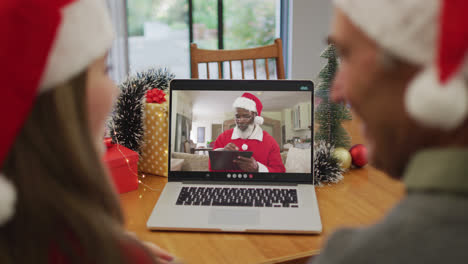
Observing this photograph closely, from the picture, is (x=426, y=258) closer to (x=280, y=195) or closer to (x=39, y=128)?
(x=39, y=128)

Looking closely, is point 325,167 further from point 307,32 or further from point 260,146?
point 307,32

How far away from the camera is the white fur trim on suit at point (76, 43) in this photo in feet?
1.50

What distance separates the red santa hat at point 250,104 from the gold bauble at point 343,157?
283 millimetres

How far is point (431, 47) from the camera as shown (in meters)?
0.38

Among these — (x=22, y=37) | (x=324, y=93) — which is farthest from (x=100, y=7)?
(x=324, y=93)

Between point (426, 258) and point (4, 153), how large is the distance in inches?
17.9

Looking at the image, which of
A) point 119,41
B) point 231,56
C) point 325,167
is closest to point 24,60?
point 325,167

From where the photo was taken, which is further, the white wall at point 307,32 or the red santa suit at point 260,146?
the white wall at point 307,32

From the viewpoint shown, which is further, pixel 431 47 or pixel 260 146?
pixel 260 146

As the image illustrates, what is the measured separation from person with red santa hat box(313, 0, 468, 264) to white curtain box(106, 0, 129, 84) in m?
3.16

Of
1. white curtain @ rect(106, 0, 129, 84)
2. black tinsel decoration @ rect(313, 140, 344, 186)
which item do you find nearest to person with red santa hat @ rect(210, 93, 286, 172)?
black tinsel decoration @ rect(313, 140, 344, 186)

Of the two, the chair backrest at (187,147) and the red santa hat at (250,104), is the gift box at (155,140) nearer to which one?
the chair backrest at (187,147)

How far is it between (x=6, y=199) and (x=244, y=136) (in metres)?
0.73

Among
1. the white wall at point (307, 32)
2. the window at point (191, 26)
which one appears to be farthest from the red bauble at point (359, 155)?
the window at point (191, 26)
